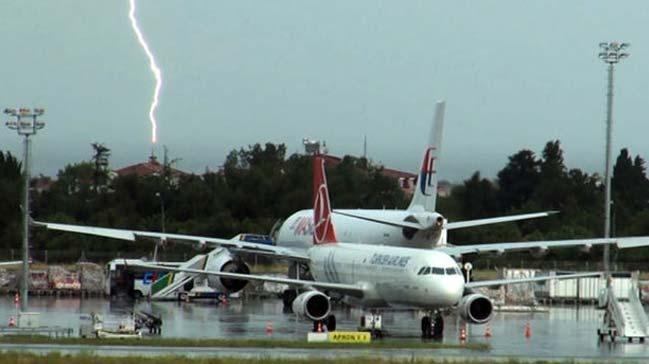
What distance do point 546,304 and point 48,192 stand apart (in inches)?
2281

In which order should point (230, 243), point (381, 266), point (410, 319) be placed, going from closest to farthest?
point (381, 266) < point (410, 319) < point (230, 243)

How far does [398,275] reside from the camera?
5091 cm

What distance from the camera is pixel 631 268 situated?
90812mm

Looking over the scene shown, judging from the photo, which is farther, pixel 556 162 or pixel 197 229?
pixel 556 162

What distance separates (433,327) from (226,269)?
2210cm

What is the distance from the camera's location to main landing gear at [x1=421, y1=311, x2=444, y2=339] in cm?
4981

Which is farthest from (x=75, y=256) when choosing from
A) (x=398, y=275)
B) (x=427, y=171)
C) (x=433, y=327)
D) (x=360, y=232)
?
(x=433, y=327)

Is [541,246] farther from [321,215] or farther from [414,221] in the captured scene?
[321,215]

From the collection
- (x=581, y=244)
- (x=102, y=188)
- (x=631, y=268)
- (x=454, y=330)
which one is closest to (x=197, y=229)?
(x=102, y=188)

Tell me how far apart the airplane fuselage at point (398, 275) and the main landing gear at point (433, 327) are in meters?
0.38

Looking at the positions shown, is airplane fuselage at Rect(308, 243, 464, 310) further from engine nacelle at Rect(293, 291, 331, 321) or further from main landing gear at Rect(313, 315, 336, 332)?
engine nacelle at Rect(293, 291, 331, 321)

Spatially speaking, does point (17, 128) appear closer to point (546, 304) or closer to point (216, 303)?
point (216, 303)

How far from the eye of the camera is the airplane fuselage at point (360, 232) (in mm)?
64812

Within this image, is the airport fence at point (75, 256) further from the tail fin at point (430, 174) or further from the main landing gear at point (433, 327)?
the main landing gear at point (433, 327)
